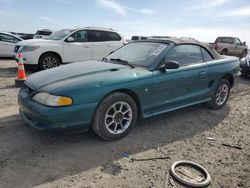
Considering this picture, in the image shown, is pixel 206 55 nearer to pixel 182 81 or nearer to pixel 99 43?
pixel 182 81

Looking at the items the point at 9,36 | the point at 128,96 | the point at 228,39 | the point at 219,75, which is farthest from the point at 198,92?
the point at 228,39

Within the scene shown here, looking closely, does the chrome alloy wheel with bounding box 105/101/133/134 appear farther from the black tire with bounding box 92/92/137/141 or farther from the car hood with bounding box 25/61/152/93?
the car hood with bounding box 25/61/152/93

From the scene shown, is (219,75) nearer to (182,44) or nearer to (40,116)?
(182,44)

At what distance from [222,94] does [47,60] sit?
5920mm

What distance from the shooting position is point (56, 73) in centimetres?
378

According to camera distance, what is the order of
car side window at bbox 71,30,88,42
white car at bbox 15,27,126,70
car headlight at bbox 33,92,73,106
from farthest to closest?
1. car side window at bbox 71,30,88,42
2. white car at bbox 15,27,126,70
3. car headlight at bbox 33,92,73,106

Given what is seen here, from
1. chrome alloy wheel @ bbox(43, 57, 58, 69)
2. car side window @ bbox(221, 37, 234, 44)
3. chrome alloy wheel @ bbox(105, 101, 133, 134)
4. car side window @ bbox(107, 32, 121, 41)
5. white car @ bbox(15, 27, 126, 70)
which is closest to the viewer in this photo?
chrome alloy wheel @ bbox(105, 101, 133, 134)

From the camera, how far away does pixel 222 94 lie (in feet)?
17.7

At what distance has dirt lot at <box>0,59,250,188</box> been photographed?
2.75 m

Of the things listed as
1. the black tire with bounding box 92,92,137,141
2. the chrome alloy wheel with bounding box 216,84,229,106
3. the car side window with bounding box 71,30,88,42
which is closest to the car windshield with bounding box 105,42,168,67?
the black tire with bounding box 92,92,137,141

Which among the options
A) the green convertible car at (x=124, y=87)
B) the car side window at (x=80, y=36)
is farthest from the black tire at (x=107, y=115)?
the car side window at (x=80, y=36)

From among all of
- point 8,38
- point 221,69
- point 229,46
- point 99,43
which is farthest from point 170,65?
point 229,46

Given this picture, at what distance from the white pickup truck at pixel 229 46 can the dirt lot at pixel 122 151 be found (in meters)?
14.1

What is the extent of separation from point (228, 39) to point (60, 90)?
17853mm
